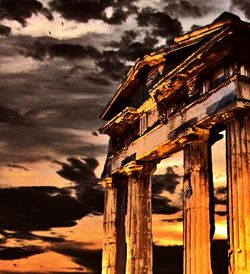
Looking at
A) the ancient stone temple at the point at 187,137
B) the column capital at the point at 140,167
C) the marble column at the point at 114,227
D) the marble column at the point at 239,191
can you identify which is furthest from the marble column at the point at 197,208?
the marble column at the point at 114,227

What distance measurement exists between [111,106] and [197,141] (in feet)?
23.6

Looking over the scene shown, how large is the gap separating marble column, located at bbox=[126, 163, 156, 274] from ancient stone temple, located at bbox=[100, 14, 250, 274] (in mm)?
38

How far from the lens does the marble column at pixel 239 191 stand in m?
14.2

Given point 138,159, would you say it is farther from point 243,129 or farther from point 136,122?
point 243,129

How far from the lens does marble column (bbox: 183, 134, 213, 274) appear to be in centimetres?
1639

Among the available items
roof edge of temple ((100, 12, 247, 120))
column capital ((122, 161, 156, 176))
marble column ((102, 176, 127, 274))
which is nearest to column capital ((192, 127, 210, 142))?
roof edge of temple ((100, 12, 247, 120))

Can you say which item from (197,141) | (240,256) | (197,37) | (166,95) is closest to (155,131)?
(166,95)

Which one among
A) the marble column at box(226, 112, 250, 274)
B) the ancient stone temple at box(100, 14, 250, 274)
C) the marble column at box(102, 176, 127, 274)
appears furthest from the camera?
the marble column at box(102, 176, 127, 274)

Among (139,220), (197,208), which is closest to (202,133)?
(197,208)

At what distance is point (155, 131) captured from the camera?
19859 mm

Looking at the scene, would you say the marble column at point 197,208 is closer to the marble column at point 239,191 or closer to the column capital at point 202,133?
the column capital at point 202,133

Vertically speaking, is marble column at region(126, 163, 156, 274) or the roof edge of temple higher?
the roof edge of temple

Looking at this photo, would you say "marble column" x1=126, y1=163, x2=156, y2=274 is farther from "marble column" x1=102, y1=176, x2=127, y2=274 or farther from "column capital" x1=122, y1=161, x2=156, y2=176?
"marble column" x1=102, y1=176, x2=127, y2=274

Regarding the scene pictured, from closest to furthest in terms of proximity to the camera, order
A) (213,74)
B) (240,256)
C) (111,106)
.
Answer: (240,256)
(213,74)
(111,106)
